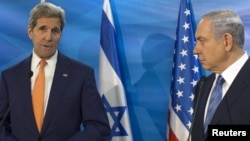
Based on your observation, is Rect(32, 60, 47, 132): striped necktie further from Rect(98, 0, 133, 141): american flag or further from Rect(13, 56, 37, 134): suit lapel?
Rect(98, 0, 133, 141): american flag

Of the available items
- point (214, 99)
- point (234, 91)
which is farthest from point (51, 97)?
point (234, 91)

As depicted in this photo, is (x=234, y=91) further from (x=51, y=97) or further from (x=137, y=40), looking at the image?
(x=137, y=40)

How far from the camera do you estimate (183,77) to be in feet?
11.2

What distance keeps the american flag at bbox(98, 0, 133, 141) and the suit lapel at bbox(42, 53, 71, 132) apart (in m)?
0.88

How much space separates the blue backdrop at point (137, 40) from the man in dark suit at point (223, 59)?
1345mm

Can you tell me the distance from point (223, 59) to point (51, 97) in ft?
3.28

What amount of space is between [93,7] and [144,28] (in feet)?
1.54

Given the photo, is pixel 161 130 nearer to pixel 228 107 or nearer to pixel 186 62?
pixel 186 62

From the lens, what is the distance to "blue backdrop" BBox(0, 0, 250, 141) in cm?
357

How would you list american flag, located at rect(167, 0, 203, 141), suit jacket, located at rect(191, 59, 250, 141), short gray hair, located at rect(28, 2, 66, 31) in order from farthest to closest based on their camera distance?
american flag, located at rect(167, 0, 203, 141), short gray hair, located at rect(28, 2, 66, 31), suit jacket, located at rect(191, 59, 250, 141)

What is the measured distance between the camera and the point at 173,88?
342 cm

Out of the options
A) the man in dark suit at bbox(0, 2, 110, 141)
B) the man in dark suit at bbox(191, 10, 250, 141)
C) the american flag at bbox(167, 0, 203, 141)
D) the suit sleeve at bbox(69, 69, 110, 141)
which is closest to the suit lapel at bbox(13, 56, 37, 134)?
the man in dark suit at bbox(0, 2, 110, 141)

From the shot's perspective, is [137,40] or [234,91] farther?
[137,40]

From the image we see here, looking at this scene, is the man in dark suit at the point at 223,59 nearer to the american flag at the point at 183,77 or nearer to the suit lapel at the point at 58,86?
the suit lapel at the point at 58,86
